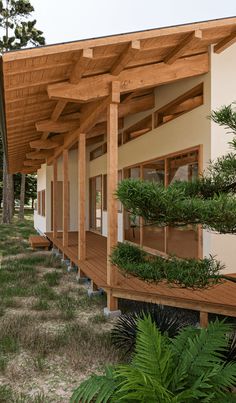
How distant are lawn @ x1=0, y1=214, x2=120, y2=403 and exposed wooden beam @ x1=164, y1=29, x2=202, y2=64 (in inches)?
152

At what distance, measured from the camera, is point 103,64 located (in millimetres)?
4445

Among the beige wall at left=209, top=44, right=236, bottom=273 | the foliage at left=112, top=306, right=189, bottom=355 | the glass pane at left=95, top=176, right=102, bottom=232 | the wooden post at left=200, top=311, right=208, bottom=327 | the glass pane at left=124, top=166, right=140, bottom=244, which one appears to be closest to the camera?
the foliage at left=112, top=306, right=189, bottom=355

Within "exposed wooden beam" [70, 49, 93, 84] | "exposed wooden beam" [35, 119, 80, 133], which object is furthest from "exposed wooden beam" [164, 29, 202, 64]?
"exposed wooden beam" [35, 119, 80, 133]

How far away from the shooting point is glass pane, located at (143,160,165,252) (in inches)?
271

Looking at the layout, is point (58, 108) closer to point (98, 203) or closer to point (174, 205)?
point (174, 205)

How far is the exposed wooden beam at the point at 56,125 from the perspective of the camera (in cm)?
654

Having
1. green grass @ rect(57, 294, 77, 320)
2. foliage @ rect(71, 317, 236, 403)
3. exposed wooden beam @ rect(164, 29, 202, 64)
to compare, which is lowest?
green grass @ rect(57, 294, 77, 320)

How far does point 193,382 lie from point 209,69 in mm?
4508

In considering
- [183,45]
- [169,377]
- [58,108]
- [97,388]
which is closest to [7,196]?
[58,108]

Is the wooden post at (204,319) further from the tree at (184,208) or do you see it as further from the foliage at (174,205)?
the foliage at (174,205)

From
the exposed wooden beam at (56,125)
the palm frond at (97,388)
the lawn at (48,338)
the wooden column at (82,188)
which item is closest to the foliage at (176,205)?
the palm frond at (97,388)

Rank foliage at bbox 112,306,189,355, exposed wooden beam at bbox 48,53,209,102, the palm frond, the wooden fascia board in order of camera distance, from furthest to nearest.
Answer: exposed wooden beam at bbox 48,53,209,102 < foliage at bbox 112,306,189,355 < the wooden fascia board < the palm frond

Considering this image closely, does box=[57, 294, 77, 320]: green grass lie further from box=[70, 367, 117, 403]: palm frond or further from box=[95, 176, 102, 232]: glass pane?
box=[95, 176, 102, 232]: glass pane

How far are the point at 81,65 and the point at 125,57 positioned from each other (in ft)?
1.92
